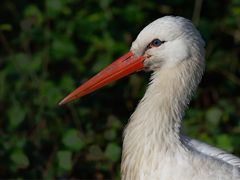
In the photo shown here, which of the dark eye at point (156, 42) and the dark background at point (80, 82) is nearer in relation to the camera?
the dark eye at point (156, 42)

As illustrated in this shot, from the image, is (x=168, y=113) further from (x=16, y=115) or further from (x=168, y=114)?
(x=16, y=115)

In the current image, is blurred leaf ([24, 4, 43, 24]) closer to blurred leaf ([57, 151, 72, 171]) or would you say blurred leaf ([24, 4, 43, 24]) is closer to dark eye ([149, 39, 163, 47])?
blurred leaf ([57, 151, 72, 171])

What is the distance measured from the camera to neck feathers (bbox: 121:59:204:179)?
4637mm

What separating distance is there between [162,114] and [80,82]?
2.09 metres

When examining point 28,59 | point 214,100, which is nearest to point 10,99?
point 28,59

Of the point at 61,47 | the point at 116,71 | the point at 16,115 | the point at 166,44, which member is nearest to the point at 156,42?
the point at 166,44

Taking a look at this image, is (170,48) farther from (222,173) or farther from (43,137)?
(43,137)

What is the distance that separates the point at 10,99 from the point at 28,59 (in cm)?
34

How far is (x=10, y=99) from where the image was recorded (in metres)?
6.64

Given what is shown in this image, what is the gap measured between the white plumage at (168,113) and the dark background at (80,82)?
1323mm

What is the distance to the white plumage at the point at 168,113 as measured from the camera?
4559mm

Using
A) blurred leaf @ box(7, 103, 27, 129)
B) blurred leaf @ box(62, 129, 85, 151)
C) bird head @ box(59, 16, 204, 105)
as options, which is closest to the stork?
bird head @ box(59, 16, 204, 105)

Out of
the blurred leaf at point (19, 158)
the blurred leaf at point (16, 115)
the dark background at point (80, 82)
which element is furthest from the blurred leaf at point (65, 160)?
the blurred leaf at point (16, 115)

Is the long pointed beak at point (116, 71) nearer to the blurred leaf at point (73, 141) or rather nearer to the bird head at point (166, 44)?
the bird head at point (166, 44)
